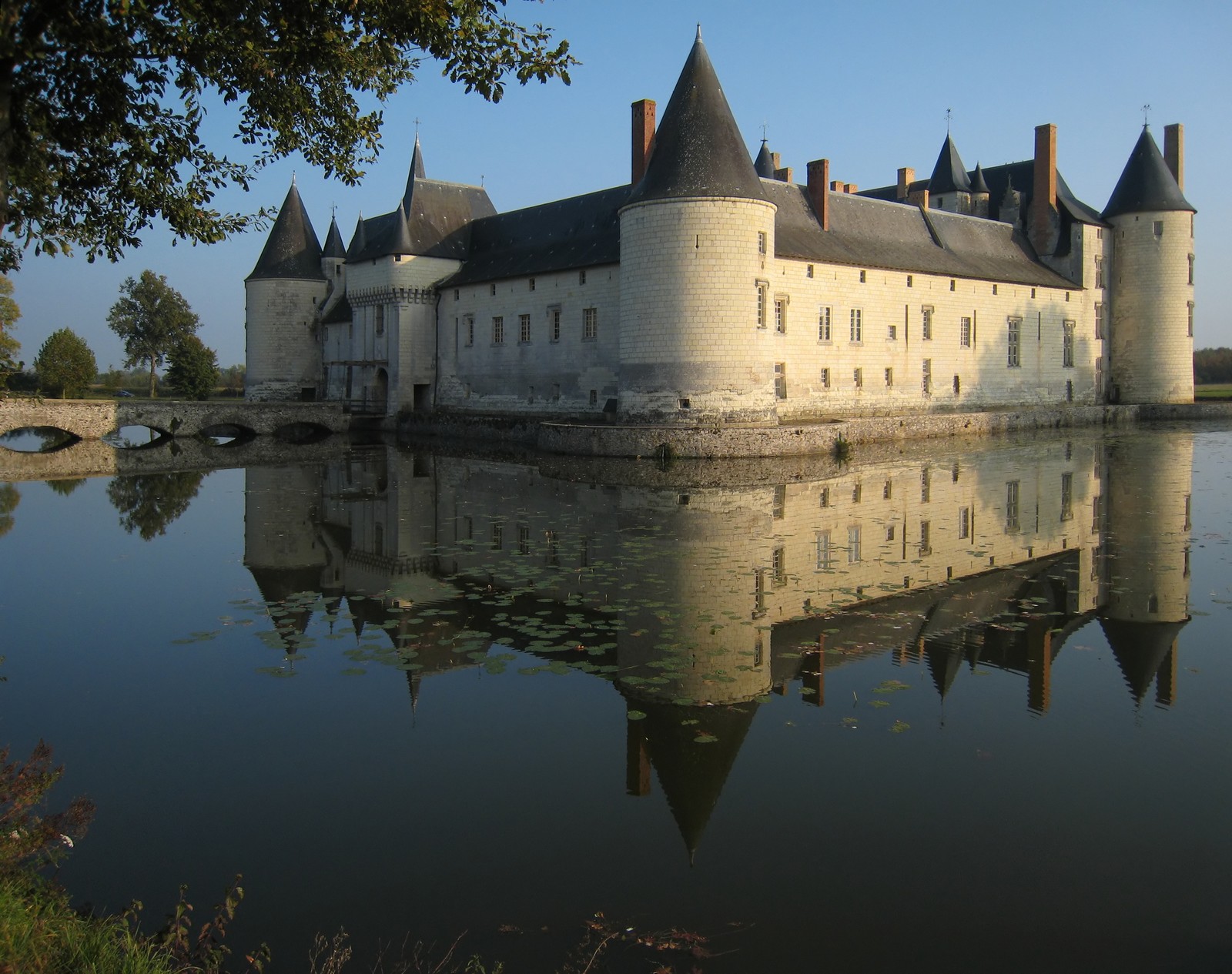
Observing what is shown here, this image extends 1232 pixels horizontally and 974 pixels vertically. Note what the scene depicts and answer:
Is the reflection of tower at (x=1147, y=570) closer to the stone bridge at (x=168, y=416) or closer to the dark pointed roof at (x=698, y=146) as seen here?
the dark pointed roof at (x=698, y=146)

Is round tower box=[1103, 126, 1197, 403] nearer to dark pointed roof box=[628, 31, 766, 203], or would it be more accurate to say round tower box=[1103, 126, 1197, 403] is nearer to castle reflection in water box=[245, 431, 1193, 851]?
dark pointed roof box=[628, 31, 766, 203]

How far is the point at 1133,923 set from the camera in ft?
10.9

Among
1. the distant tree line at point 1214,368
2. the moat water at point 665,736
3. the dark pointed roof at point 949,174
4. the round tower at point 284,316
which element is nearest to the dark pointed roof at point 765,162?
the dark pointed roof at point 949,174

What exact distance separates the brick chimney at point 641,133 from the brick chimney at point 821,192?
14.8 feet

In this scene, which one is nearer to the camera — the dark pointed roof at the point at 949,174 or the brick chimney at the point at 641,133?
the brick chimney at the point at 641,133

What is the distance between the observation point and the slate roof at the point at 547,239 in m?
25.8

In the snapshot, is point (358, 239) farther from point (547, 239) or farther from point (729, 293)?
point (729, 293)

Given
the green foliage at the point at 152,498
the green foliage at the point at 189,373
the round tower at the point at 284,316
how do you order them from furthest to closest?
the green foliage at the point at 189,373 → the round tower at the point at 284,316 → the green foliage at the point at 152,498

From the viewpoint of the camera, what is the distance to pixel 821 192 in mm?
25812

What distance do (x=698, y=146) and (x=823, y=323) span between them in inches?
257

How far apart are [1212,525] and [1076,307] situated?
76.8 ft

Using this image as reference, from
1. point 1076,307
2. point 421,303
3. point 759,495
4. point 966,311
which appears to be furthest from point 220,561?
point 1076,307

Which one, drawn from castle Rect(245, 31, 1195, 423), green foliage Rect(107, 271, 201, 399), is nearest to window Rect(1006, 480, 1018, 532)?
castle Rect(245, 31, 1195, 423)

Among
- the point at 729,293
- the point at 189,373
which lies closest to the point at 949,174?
the point at 729,293
